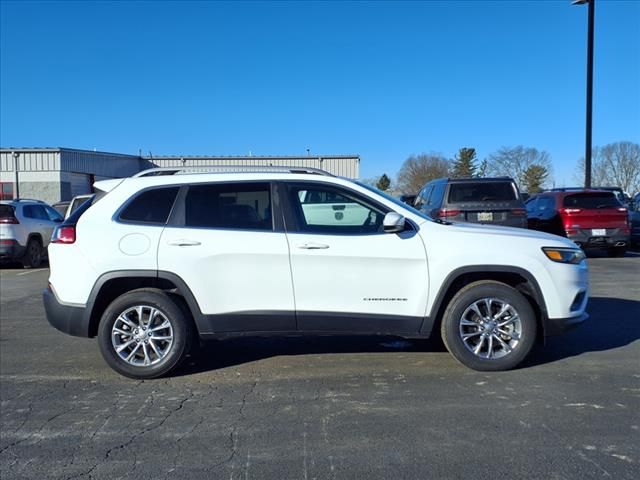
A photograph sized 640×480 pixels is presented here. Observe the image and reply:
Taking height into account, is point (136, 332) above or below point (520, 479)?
above

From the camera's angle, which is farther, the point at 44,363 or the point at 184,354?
the point at 44,363

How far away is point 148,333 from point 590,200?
40.1ft

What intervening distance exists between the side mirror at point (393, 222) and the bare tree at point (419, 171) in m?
56.5

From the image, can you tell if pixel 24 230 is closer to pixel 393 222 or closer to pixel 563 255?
pixel 393 222

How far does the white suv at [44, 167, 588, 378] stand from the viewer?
4848mm

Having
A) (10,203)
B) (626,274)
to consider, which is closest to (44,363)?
(10,203)

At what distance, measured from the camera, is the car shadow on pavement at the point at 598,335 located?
5.61m

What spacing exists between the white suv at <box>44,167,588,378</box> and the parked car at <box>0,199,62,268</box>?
8795 mm

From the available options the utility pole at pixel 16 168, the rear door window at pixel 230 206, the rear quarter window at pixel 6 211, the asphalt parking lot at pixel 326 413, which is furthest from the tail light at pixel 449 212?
the utility pole at pixel 16 168

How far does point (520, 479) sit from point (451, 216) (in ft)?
27.4

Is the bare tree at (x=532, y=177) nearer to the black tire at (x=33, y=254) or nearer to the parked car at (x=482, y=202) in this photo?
the parked car at (x=482, y=202)

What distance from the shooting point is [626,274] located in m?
11.1

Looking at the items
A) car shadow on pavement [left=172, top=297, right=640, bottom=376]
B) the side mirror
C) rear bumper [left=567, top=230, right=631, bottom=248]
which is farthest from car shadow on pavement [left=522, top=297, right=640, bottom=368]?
rear bumper [left=567, top=230, right=631, bottom=248]

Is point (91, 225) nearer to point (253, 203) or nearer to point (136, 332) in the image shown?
point (136, 332)
